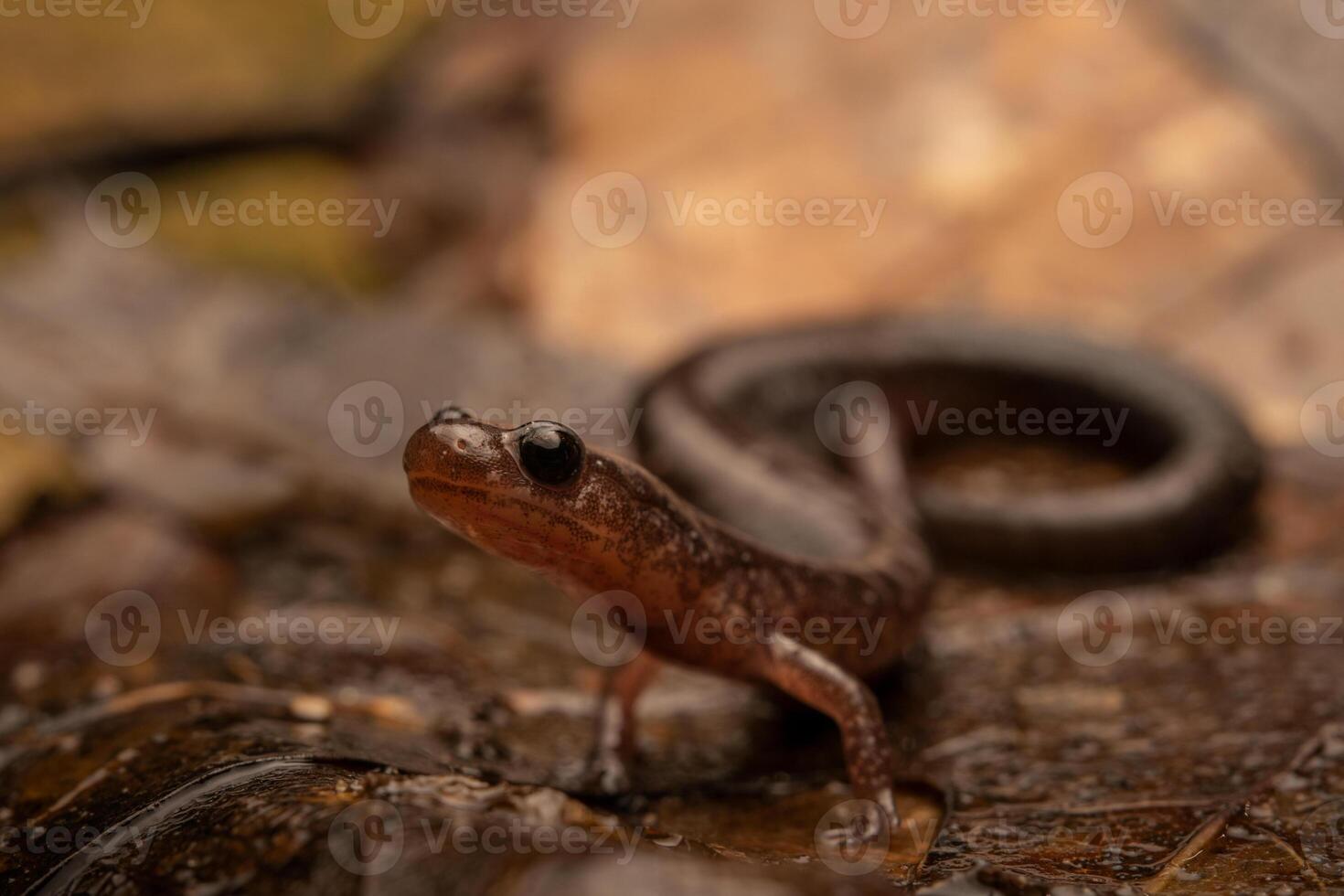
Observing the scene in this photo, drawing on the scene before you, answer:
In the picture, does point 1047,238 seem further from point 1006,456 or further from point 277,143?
point 277,143

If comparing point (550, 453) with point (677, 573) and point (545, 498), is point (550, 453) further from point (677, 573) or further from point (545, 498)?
point (677, 573)

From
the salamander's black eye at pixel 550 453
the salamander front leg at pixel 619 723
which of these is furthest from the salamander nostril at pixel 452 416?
the salamander front leg at pixel 619 723

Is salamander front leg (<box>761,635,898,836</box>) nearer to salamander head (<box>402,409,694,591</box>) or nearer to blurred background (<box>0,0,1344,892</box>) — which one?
blurred background (<box>0,0,1344,892</box>)

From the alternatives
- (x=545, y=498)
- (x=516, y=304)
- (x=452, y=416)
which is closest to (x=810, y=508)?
(x=545, y=498)

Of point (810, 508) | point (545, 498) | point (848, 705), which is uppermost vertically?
point (810, 508)

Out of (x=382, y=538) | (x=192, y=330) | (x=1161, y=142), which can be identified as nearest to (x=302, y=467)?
(x=382, y=538)

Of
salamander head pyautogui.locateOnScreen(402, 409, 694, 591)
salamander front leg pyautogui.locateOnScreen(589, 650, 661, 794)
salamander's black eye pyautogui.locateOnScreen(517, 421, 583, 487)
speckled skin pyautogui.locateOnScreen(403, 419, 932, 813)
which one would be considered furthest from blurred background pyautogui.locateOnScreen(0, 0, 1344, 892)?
salamander's black eye pyautogui.locateOnScreen(517, 421, 583, 487)
